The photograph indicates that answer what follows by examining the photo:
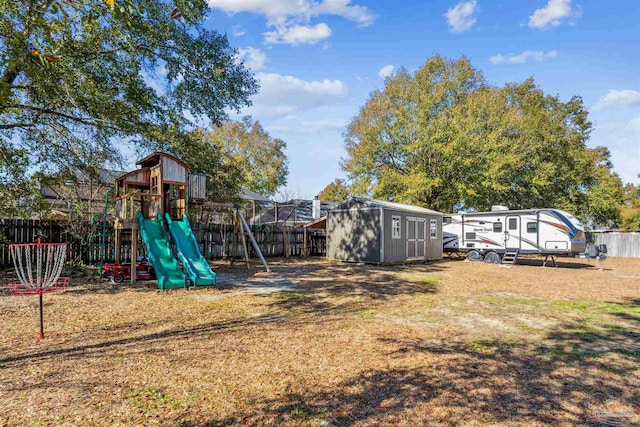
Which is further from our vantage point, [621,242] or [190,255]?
[621,242]

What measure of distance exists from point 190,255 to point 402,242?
30.7 feet

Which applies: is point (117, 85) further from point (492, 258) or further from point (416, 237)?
point (492, 258)

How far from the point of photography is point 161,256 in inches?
360

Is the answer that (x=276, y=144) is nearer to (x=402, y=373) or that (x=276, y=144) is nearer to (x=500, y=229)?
(x=500, y=229)

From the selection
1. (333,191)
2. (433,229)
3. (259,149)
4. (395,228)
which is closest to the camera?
(395,228)

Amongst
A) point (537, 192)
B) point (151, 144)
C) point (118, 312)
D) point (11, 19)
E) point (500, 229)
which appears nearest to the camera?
point (118, 312)

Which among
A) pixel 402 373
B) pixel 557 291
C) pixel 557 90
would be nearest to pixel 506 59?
pixel 557 291

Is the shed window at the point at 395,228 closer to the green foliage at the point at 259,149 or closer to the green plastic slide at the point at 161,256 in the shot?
the green plastic slide at the point at 161,256

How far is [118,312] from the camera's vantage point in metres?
6.14

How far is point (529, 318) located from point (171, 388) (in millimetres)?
5714

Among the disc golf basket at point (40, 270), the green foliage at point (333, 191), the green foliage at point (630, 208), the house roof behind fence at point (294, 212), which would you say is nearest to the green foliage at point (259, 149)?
the house roof behind fence at point (294, 212)

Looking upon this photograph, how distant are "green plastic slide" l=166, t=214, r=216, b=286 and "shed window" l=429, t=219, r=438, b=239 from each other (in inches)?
448

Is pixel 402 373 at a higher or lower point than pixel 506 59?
lower

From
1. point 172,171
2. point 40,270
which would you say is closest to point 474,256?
point 172,171
